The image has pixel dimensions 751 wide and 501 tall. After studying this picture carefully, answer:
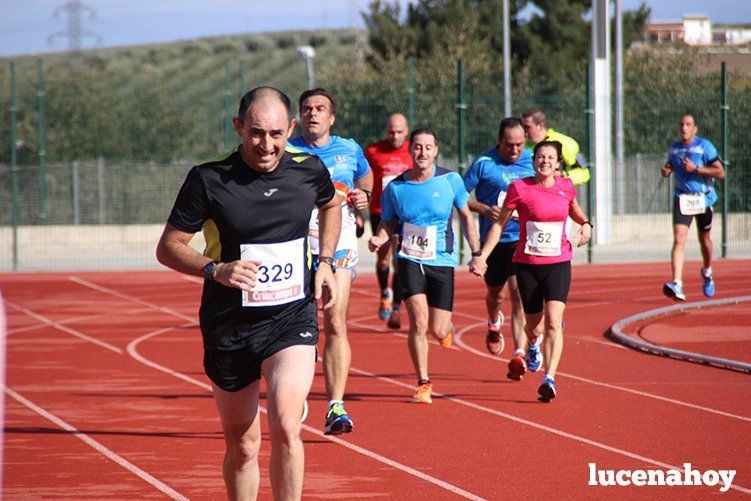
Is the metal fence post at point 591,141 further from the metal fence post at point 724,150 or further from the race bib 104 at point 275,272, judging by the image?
the race bib 104 at point 275,272

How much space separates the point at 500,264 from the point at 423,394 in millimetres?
2125

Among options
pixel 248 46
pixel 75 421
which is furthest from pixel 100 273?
pixel 248 46

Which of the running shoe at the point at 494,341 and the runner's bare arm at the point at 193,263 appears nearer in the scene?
the runner's bare arm at the point at 193,263

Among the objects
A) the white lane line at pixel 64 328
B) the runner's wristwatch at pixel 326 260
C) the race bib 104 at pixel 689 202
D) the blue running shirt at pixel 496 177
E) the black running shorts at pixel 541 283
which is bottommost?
the white lane line at pixel 64 328

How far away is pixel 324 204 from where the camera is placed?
5531 mm

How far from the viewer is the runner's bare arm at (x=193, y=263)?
4.84 m

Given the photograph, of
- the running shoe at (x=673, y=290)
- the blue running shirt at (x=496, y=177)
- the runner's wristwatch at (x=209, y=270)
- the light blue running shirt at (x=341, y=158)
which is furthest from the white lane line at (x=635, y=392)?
the runner's wristwatch at (x=209, y=270)

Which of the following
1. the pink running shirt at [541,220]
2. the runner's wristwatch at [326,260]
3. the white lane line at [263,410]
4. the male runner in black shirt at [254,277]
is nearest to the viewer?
the male runner in black shirt at [254,277]

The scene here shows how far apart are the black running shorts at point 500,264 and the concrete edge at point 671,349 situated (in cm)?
161

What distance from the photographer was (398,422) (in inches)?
318

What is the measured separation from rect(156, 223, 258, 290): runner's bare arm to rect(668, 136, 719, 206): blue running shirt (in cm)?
1016

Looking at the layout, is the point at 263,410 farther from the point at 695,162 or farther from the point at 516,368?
the point at 695,162

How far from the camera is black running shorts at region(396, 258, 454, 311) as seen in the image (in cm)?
891

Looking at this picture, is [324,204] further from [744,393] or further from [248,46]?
[248,46]
